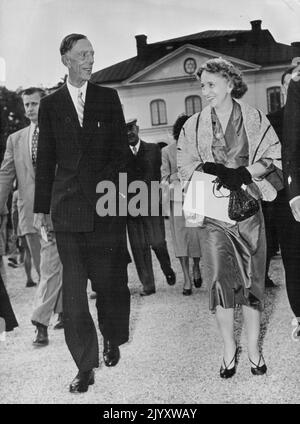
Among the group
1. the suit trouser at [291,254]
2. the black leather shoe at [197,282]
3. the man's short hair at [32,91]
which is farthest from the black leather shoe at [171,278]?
the man's short hair at [32,91]

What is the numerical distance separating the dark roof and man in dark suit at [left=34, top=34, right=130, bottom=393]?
0.33 metres

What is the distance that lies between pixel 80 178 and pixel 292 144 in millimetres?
1275

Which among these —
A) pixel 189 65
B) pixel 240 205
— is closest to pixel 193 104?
pixel 189 65

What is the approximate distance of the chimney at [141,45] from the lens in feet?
14.2

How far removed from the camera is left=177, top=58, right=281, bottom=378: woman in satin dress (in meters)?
4.05

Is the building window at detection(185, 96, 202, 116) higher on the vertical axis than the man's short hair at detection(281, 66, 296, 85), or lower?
lower

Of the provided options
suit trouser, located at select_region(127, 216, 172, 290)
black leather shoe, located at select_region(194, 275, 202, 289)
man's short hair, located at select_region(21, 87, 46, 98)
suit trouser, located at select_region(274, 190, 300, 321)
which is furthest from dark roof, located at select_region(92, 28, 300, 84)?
black leather shoe, located at select_region(194, 275, 202, 289)

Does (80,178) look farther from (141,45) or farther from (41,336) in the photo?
(41,336)

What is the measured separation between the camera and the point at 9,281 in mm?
8445

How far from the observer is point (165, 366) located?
4191 mm

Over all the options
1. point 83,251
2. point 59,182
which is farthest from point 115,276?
point 59,182

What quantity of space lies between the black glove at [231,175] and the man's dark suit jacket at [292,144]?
29cm

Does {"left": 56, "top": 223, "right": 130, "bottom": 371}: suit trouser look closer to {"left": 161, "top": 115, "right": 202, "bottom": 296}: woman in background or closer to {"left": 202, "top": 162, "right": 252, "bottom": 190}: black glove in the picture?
{"left": 202, "top": 162, "right": 252, "bottom": 190}: black glove
